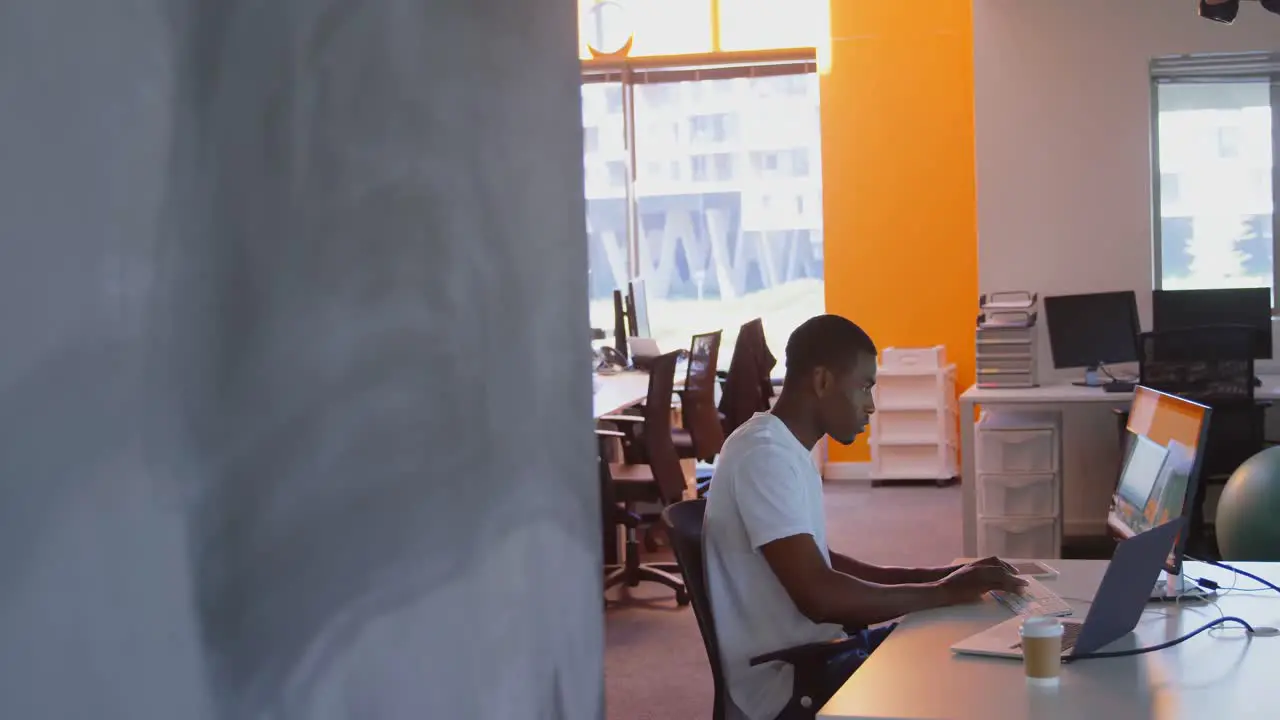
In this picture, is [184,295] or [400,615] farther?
[400,615]

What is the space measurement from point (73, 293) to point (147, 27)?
0.79ft

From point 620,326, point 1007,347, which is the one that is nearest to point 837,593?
point 1007,347

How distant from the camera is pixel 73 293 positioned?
98 cm

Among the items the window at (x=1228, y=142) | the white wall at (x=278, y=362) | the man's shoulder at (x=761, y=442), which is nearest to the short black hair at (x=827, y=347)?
the man's shoulder at (x=761, y=442)

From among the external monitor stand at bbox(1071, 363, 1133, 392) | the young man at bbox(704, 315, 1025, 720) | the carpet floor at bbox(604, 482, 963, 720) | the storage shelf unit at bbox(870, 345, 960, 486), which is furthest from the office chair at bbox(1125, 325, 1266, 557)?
the young man at bbox(704, 315, 1025, 720)

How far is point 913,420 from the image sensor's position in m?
8.48

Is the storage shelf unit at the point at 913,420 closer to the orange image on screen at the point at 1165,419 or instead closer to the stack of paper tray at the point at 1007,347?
the stack of paper tray at the point at 1007,347

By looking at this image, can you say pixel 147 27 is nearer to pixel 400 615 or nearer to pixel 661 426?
pixel 400 615

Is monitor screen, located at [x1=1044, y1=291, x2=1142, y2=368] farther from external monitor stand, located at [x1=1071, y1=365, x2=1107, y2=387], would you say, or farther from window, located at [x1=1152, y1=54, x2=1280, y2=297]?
window, located at [x1=1152, y1=54, x2=1280, y2=297]

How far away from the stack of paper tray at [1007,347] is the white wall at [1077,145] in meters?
0.39

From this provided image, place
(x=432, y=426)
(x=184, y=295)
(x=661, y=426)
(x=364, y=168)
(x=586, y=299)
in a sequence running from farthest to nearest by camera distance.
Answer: (x=661, y=426), (x=586, y=299), (x=432, y=426), (x=364, y=168), (x=184, y=295)

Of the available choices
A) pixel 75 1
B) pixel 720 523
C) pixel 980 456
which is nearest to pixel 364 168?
pixel 75 1

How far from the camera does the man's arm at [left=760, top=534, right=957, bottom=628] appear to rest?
2.37m

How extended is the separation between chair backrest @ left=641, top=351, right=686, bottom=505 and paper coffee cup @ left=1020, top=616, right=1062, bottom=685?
3.42 m
